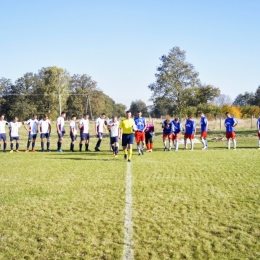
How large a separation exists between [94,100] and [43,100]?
1866 cm

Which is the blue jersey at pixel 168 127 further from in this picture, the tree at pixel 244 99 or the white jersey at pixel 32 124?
the tree at pixel 244 99

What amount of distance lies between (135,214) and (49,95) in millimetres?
73901

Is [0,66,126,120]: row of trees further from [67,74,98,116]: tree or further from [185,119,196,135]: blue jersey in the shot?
[185,119,196,135]: blue jersey

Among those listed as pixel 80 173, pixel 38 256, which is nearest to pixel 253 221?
pixel 38 256

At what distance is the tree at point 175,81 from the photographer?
46562 mm

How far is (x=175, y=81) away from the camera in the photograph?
154 ft

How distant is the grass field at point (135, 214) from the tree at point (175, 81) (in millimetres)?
36831

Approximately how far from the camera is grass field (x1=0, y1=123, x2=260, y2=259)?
4379 millimetres

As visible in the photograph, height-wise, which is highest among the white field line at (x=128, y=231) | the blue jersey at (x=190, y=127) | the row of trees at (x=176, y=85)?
the row of trees at (x=176, y=85)

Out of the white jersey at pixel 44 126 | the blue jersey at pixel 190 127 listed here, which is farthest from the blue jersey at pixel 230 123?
the white jersey at pixel 44 126

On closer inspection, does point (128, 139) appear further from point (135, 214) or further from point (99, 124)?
point (135, 214)

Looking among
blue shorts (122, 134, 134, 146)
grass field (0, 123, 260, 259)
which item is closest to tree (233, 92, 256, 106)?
blue shorts (122, 134, 134, 146)

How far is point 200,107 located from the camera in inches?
2046

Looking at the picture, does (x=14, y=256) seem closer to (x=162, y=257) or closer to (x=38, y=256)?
(x=38, y=256)
